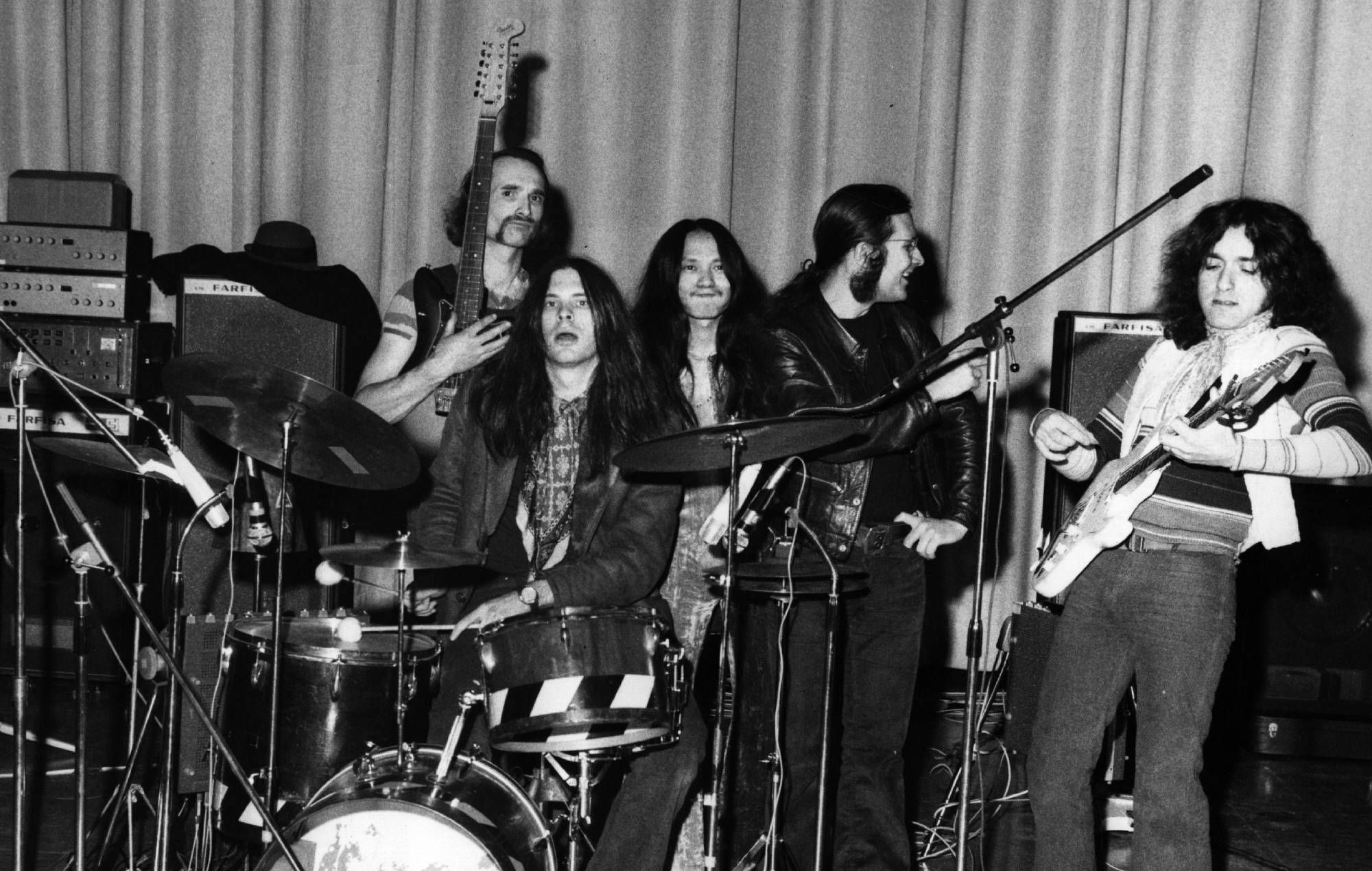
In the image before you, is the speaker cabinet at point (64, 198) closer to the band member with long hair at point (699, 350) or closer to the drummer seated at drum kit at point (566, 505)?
the drummer seated at drum kit at point (566, 505)

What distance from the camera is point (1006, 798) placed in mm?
4074

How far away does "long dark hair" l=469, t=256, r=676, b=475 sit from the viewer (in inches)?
125

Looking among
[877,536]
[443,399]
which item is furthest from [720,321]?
[443,399]

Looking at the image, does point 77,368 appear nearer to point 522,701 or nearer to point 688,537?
point 688,537

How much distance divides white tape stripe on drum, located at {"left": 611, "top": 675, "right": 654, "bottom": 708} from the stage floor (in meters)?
1.31

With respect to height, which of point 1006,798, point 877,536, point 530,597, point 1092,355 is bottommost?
point 1006,798

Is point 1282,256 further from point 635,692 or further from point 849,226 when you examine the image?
point 635,692

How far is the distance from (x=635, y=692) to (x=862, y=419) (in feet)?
2.84

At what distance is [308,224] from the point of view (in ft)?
17.7

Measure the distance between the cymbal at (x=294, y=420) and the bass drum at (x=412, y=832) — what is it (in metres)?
0.62

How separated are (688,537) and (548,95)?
2.47 m

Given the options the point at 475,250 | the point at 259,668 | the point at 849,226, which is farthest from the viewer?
the point at 475,250

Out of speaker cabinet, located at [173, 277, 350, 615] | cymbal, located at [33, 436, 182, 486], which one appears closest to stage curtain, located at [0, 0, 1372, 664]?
speaker cabinet, located at [173, 277, 350, 615]

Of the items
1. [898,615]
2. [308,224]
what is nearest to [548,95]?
[308,224]
